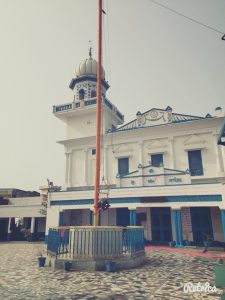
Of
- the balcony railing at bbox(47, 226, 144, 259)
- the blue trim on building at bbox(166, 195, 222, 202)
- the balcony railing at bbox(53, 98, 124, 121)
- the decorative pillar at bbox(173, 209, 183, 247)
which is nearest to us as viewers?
the balcony railing at bbox(47, 226, 144, 259)

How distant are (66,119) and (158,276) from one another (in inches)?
805

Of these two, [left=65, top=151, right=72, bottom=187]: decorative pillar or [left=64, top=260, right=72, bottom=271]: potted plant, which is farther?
→ [left=65, top=151, right=72, bottom=187]: decorative pillar

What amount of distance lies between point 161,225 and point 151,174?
4214 mm

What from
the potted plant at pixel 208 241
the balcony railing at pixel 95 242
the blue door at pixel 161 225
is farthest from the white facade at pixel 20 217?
the potted plant at pixel 208 241

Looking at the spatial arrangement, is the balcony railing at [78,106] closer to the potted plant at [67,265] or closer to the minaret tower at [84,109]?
the minaret tower at [84,109]

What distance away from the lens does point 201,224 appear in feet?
60.8

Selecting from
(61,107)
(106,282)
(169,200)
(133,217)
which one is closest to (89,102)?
(61,107)

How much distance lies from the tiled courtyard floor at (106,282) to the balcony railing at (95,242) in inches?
41.2

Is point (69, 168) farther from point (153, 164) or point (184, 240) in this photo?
point (184, 240)

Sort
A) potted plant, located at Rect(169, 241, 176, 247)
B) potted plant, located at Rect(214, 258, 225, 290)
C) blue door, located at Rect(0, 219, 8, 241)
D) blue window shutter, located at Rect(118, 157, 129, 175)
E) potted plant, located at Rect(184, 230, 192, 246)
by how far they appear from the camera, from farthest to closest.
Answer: blue door, located at Rect(0, 219, 8, 241), blue window shutter, located at Rect(118, 157, 129, 175), potted plant, located at Rect(169, 241, 176, 247), potted plant, located at Rect(184, 230, 192, 246), potted plant, located at Rect(214, 258, 225, 290)

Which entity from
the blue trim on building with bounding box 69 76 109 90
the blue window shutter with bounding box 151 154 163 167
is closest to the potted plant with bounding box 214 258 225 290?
the blue window shutter with bounding box 151 154 163 167

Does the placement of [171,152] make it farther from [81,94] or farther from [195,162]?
[81,94]

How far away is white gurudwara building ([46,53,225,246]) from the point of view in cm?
1806

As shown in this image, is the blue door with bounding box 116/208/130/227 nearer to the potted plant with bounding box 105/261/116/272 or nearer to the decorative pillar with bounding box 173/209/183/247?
the decorative pillar with bounding box 173/209/183/247
